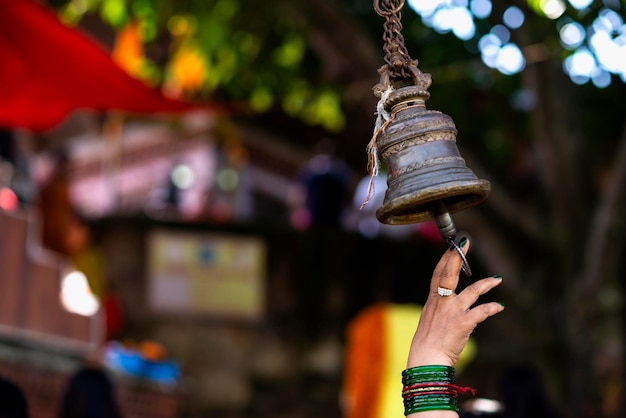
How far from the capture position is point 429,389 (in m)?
2.44

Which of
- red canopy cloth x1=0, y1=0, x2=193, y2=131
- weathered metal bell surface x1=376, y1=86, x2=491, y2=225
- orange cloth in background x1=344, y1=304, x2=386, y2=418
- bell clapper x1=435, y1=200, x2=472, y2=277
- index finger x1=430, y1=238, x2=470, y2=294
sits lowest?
index finger x1=430, y1=238, x2=470, y2=294

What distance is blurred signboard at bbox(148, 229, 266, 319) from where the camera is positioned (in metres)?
10.0

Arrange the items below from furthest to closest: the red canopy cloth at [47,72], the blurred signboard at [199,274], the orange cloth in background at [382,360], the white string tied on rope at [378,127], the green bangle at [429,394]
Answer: the blurred signboard at [199,274]
the red canopy cloth at [47,72]
the orange cloth in background at [382,360]
the white string tied on rope at [378,127]
the green bangle at [429,394]

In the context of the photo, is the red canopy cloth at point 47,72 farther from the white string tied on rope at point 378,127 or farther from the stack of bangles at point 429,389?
the stack of bangles at point 429,389

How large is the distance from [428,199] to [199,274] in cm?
759

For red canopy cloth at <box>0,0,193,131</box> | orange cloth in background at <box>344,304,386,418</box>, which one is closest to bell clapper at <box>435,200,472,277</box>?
orange cloth in background at <box>344,304,386,418</box>

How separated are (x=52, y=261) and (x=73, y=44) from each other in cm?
151

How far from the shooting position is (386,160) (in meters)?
2.70

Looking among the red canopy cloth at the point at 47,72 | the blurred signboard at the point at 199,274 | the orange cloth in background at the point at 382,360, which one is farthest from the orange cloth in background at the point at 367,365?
the blurred signboard at the point at 199,274

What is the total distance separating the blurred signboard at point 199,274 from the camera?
10.0m

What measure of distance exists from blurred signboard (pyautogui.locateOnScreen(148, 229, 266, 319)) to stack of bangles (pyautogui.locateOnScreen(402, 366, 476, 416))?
7610 mm

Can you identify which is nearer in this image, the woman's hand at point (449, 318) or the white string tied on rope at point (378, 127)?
the woman's hand at point (449, 318)

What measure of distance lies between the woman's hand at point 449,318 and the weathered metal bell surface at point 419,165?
14 centimetres

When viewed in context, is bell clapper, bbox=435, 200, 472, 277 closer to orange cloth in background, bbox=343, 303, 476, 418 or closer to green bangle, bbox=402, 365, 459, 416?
green bangle, bbox=402, 365, 459, 416
